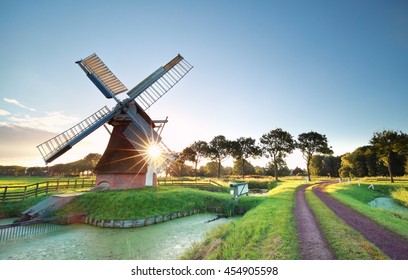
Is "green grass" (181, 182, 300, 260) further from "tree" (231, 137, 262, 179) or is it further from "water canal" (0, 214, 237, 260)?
"tree" (231, 137, 262, 179)

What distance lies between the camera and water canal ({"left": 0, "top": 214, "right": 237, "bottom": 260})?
24.3 ft

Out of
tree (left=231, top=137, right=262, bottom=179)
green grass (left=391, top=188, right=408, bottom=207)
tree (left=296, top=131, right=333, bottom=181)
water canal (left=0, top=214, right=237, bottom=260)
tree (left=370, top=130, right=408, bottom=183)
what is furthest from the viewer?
tree (left=231, top=137, right=262, bottom=179)

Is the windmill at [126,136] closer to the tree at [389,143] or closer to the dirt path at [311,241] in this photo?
the dirt path at [311,241]

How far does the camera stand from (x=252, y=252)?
5.55 meters

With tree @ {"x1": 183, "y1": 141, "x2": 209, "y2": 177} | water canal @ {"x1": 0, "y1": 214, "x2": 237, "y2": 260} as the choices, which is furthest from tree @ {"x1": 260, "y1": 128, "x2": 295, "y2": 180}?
water canal @ {"x1": 0, "y1": 214, "x2": 237, "y2": 260}

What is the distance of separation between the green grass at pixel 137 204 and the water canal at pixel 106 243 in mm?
1082

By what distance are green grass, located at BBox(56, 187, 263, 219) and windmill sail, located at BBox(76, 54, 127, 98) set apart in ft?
27.5

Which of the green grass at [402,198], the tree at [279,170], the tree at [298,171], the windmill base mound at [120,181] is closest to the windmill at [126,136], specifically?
the windmill base mound at [120,181]

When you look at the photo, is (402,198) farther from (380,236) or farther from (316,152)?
(316,152)

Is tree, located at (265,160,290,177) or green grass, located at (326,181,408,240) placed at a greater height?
tree, located at (265,160,290,177)

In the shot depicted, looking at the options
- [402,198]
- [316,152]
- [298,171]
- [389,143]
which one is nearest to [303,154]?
[316,152]
